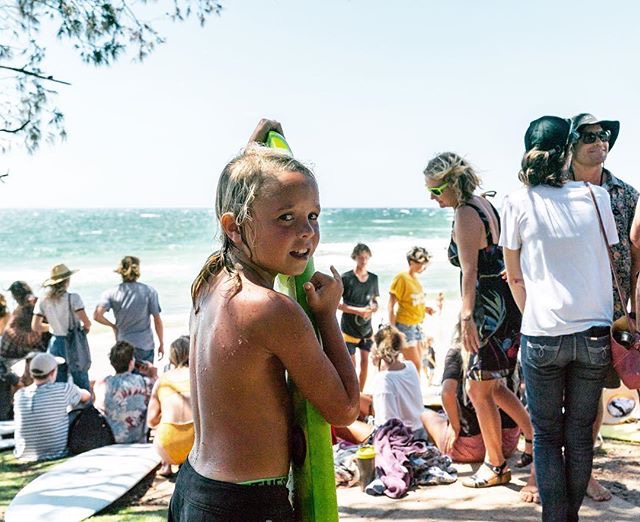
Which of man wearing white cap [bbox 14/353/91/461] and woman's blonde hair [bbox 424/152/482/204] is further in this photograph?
man wearing white cap [bbox 14/353/91/461]

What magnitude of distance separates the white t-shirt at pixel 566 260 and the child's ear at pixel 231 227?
173 centimetres

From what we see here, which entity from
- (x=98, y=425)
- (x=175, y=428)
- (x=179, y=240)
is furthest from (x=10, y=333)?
(x=179, y=240)

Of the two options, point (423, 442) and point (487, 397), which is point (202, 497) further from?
point (423, 442)

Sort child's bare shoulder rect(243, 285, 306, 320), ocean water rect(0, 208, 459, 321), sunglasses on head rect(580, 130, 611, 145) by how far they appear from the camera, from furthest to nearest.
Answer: ocean water rect(0, 208, 459, 321)
sunglasses on head rect(580, 130, 611, 145)
child's bare shoulder rect(243, 285, 306, 320)

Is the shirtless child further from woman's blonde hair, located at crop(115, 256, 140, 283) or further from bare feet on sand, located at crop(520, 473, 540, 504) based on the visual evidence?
woman's blonde hair, located at crop(115, 256, 140, 283)

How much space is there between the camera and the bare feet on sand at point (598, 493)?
380 centimetres

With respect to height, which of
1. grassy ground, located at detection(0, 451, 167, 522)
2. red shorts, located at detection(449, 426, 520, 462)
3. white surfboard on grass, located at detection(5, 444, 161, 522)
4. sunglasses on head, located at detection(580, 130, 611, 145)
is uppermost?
sunglasses on head, located at detection(580, 130, 611, 145)

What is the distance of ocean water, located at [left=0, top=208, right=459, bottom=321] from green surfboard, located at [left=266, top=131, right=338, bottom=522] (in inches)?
702

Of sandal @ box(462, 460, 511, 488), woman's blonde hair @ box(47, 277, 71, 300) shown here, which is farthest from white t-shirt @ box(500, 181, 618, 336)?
woman's blonde hair @ box(47, 277, 71, 300)

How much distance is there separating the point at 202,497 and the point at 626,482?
128 inches

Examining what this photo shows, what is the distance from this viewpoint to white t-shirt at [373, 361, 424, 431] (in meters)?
4.82

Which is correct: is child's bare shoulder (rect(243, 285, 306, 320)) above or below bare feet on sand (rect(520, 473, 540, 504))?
above

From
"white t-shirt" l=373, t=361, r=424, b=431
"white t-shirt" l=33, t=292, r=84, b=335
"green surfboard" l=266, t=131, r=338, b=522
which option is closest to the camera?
"green surfboard" l=266, t=131, r=338, b=522

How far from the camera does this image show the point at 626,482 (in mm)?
4090
